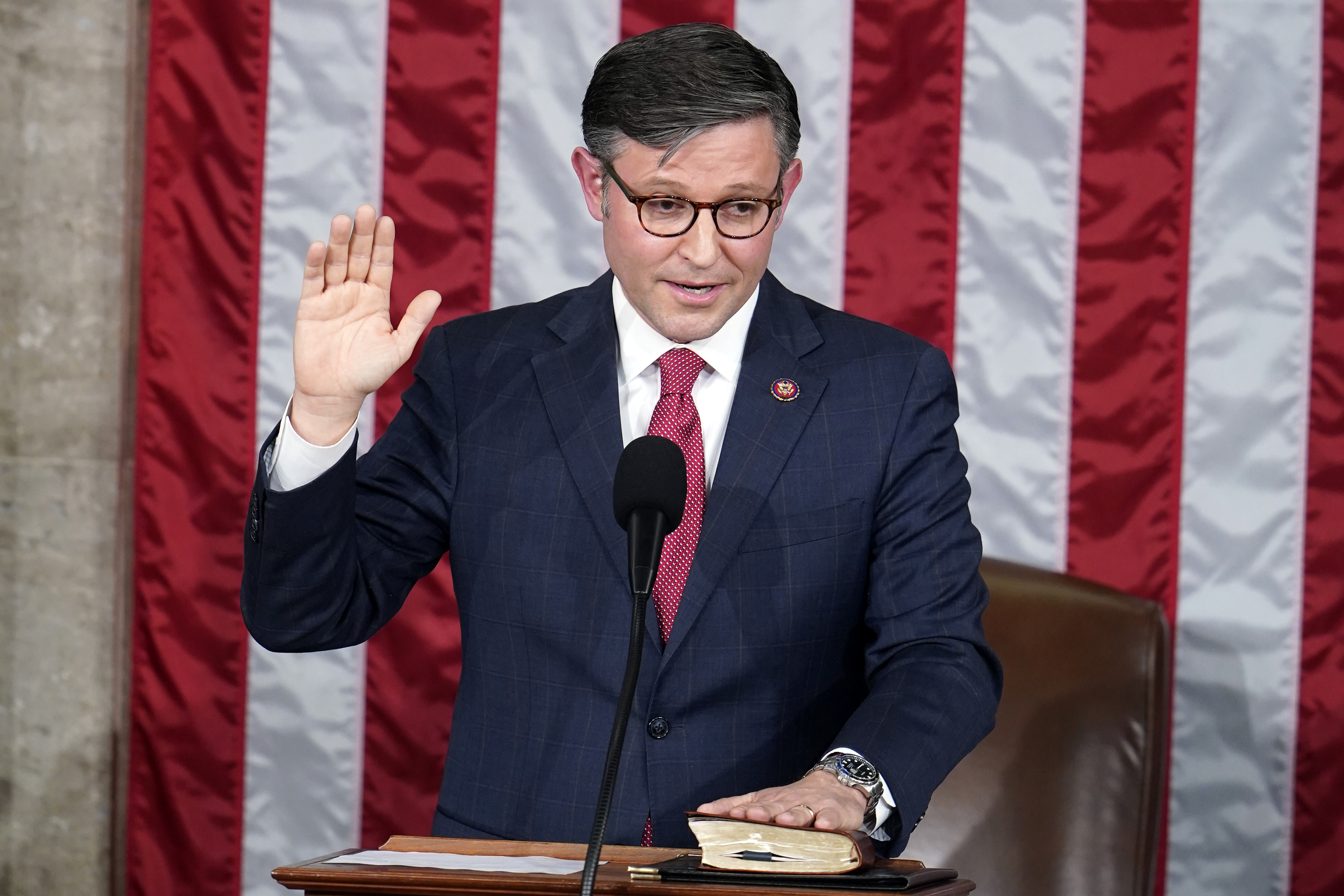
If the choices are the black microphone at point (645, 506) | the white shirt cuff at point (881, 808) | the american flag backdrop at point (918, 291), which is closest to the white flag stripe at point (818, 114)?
the american flag backdrop at point (918, 291)

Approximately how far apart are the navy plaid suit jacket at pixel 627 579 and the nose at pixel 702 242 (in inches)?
6.8

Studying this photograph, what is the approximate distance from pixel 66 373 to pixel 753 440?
169 cm

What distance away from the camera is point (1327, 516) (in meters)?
2.54

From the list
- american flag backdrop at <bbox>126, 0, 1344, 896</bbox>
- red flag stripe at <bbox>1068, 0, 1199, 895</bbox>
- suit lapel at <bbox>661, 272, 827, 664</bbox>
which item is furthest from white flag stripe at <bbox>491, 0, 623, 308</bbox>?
suit lapel at <bbox>661, 272, 827, 664</bbox>

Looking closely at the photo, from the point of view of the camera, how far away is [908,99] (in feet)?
8.48

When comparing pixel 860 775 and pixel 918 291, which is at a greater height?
→ pixel 918 291

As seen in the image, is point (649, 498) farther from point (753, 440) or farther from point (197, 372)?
point (197, 372)

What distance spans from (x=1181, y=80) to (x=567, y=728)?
1754 mm

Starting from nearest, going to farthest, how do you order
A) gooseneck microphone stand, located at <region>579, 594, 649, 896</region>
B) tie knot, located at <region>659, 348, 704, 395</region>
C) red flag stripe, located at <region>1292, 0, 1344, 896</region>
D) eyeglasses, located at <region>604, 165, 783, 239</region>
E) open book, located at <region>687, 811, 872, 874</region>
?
gooseneck microphone stand, located at <region>579, 594, 649, 896</region>
open book, located at <region>687, 811, 872, 874</region>
eyeglasses, located at <region>604, 165, 783, 239</region>
tie knot, located at <region>659, 348, 704, 395</region>
red flag stripe, located at <region>1292, 0, 1344, 896</region>

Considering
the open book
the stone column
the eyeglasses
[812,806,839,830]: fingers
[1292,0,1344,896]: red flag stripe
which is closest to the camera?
the open book

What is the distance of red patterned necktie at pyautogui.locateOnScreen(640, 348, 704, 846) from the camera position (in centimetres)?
151

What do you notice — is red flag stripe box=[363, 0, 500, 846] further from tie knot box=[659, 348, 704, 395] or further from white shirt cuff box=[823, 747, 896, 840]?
white shirt cuff box=[823, 747, 896, 840]

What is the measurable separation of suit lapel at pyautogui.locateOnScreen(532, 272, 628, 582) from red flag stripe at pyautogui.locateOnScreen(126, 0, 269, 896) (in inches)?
45.4

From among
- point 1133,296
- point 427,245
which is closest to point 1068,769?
point 1133,296
